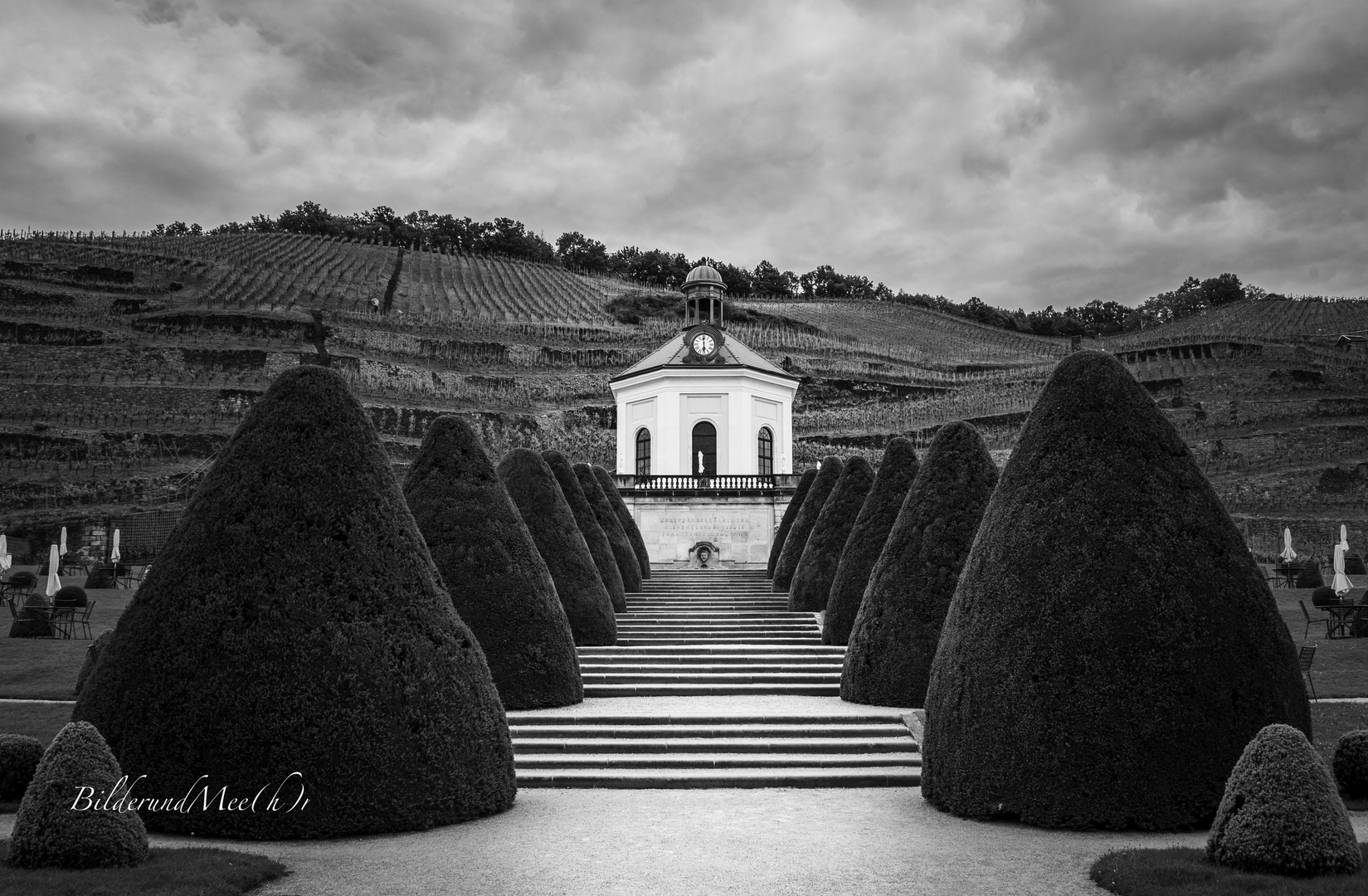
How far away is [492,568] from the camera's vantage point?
14.4 m

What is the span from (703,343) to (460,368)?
4444cm

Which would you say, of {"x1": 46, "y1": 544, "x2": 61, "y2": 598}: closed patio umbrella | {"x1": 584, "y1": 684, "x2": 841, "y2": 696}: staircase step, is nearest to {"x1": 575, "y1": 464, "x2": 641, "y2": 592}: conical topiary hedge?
{"x1": 584, "y1": 684, "x2": 841, "y2": 696}: staircase step

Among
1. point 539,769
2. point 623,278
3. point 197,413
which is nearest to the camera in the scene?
point 539,769

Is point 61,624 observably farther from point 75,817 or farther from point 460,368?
point 460,368

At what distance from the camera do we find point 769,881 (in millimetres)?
7637

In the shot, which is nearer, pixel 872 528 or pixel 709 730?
pixel 709 730

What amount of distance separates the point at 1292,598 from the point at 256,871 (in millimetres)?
29360

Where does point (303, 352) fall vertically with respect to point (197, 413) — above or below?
above

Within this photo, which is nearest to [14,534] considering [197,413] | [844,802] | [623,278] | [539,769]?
[197,413]

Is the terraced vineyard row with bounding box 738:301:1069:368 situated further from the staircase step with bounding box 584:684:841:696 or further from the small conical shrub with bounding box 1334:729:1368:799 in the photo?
the small conical shrub with bounding box 1334:729:1368:799

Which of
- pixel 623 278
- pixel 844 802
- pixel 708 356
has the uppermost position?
pixel 623 278

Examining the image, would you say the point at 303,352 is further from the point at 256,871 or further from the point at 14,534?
the point at 256,871

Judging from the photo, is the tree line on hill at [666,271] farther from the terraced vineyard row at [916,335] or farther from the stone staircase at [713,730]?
the stone staircase at [713,730]

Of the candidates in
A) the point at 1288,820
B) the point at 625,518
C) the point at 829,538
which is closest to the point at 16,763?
the point at 1288,820
